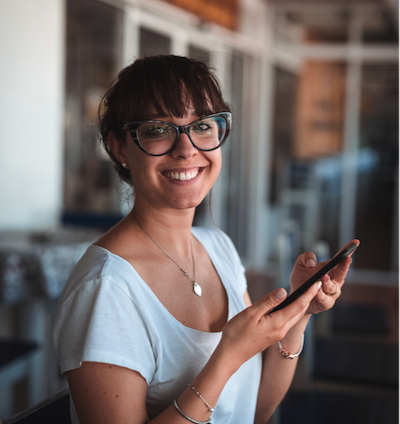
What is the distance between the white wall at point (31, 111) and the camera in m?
3.00

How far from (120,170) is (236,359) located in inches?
21.2

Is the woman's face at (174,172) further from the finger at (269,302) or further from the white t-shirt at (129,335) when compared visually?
the finger at (269,302)

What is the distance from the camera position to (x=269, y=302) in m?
0.85

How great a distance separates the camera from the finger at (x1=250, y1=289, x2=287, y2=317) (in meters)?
0.84

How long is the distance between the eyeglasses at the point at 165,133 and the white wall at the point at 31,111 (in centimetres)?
212

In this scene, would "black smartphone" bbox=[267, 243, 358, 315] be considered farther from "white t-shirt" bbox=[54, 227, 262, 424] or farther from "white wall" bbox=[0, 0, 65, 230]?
"white wall" bbox=[0, 0, 65, 230]

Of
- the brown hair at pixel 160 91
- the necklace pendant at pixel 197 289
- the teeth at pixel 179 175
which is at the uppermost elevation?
the brown hair at pixel 160 91

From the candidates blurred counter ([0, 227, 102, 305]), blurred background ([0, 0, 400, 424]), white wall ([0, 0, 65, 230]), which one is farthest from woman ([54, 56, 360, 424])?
white wall ([0, 0, 65, 230])

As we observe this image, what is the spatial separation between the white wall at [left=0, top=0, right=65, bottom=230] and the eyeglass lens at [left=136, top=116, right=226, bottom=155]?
83.7 inches

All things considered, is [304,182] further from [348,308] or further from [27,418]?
[27,418]

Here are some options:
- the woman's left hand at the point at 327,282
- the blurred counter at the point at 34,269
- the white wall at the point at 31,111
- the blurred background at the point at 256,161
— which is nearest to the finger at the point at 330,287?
the woman's left hand at the point at 327,282

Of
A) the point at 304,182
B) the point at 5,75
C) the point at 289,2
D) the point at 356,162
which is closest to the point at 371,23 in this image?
the point at 289,2

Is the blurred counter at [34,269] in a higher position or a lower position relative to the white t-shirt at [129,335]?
lower

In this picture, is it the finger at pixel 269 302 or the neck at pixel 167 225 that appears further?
the neck at pixel 167 225
